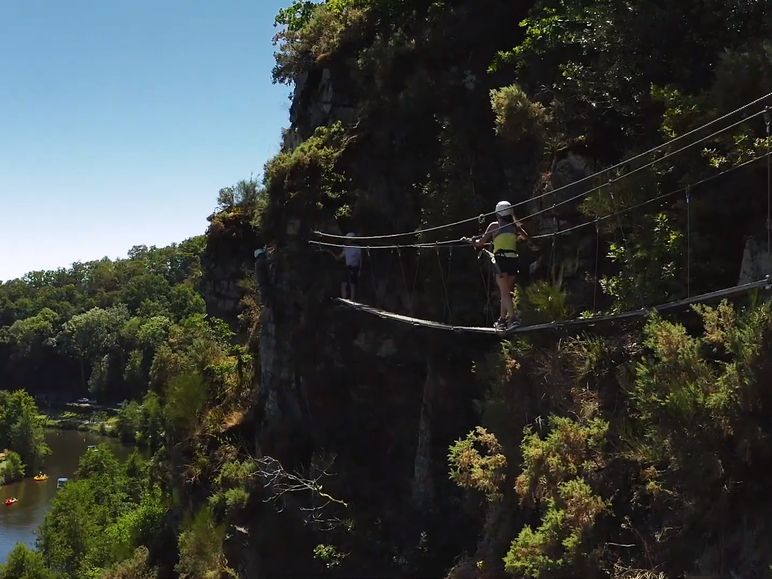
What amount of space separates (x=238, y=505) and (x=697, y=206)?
35.9 ft

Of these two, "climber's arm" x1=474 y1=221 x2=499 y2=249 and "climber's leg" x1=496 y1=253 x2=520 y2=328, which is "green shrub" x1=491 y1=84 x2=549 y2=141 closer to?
"climber's arm" x1=474 y1=221 x2=499 y2=249

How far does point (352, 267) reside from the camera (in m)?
12.1

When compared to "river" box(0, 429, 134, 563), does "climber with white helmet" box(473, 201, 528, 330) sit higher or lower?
higher

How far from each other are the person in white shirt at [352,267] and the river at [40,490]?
29216mm

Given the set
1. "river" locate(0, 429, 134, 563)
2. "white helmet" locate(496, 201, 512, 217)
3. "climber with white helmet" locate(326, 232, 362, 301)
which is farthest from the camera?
"river" locate(0, 429, 134, 563)

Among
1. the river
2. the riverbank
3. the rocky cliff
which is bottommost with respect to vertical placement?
the river

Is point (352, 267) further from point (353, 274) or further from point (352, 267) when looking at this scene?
point (353, 274)

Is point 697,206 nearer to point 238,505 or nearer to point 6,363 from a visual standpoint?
point 238,505

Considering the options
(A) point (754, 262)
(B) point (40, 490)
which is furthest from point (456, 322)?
(B) point (40, 490)

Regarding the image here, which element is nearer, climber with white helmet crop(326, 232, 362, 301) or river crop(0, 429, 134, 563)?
climber with white helmet crop(326, 232, 362, 301)

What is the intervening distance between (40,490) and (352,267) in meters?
41.0

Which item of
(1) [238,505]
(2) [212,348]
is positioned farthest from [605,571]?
(2) [212,348]

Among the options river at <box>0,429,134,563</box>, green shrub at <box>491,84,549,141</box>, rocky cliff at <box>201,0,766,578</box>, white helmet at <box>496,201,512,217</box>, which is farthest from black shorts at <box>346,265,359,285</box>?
river at <box>0,429,134,563</box>

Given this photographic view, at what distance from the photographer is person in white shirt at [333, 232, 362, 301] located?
11977mm
